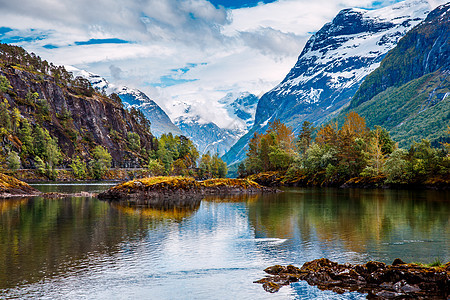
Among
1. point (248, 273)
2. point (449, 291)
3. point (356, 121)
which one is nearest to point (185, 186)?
point (248, 273)

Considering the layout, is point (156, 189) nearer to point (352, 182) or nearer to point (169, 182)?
point (169, 182)

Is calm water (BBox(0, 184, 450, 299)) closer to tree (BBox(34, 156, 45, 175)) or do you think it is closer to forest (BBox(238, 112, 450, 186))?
forest (BBox(238, 112, 450, 186))

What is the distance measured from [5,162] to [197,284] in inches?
6587

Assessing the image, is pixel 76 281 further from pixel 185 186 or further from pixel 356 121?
pixel 356 121

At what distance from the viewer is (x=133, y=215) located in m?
55.7

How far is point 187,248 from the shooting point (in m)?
34.5

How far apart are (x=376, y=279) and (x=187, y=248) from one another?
1669 centimetres

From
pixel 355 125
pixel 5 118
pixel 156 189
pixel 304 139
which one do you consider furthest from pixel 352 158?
pixel 5 118

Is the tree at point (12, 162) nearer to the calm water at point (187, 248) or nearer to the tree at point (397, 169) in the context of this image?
the calm water at point (187, 248)

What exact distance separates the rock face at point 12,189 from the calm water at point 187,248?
31639 millimetres

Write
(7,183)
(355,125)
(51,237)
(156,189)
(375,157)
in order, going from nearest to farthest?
(51,237)
(156,189)
(7,183)
(375,157)
(355,125)

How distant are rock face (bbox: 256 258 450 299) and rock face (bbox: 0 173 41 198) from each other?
254 ft

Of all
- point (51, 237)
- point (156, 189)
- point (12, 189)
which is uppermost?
point (12, 189)

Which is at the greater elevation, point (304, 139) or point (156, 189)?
point (304, 139)
